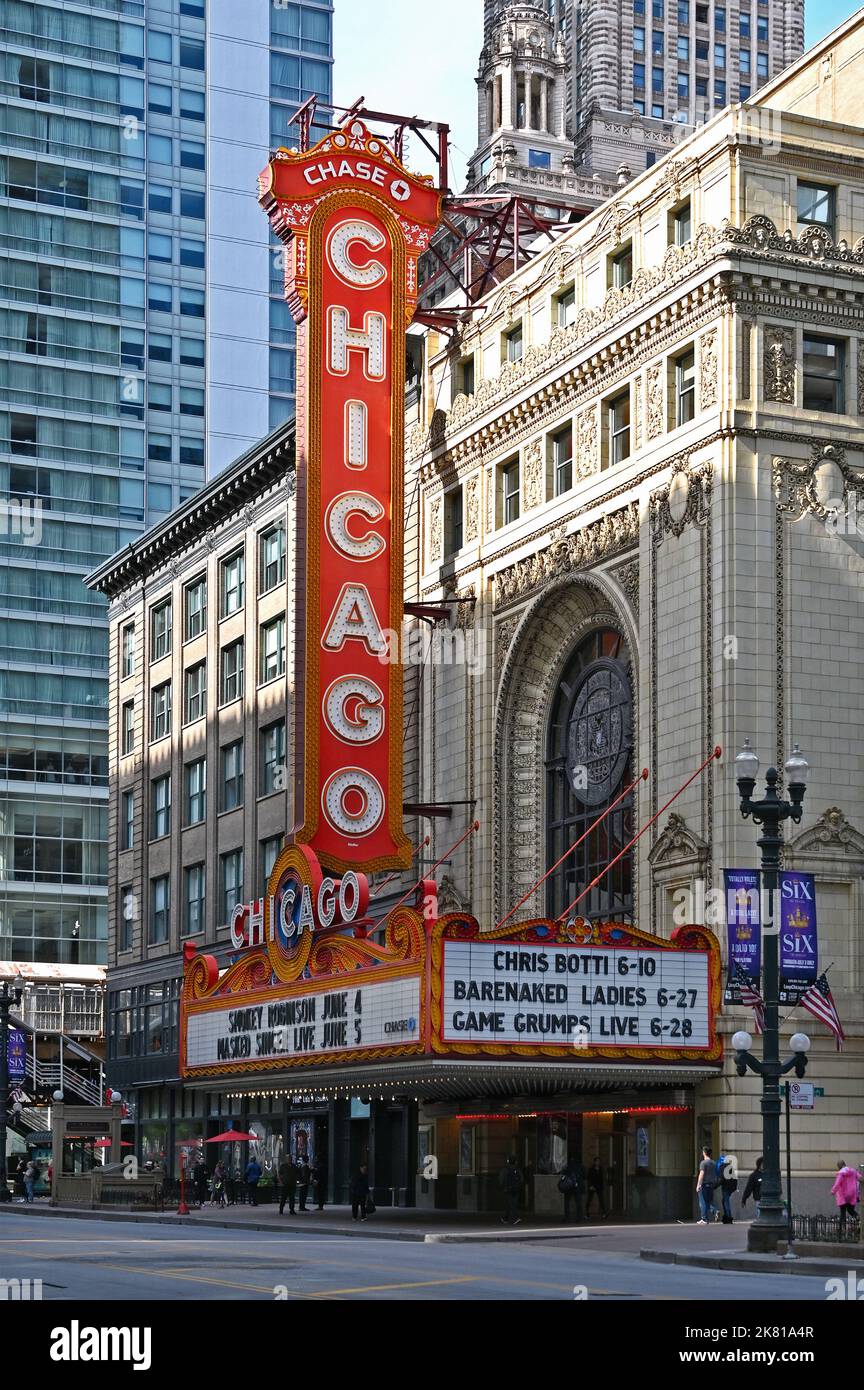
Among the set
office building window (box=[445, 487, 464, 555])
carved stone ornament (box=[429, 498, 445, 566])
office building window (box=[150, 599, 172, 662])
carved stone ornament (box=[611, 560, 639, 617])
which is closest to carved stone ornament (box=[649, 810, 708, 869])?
carved stone ornament (box=[611, 560, 639, 617])

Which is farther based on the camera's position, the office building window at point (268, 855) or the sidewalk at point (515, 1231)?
the office building window at point (268, 855)

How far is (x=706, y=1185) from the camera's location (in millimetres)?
42219

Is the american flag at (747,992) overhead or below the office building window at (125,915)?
below

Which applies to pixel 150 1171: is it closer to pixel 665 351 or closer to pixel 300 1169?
pixel 300 1169

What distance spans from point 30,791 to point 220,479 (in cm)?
4590

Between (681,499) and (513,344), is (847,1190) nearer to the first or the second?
(681,499)

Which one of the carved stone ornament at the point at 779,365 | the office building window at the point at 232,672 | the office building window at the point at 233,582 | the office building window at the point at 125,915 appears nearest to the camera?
the carved stone ornament at the point at 779,365

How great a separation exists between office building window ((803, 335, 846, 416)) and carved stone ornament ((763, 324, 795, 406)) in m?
0.63

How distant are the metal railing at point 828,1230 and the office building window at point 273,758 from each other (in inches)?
1393

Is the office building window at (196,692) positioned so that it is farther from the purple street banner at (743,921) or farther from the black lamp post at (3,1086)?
the purple street banner at (743,921)

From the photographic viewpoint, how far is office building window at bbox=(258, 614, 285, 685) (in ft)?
233

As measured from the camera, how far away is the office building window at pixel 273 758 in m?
70.6

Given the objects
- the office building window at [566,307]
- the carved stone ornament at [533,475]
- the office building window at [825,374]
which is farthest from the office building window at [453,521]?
the office building window at [825,374]

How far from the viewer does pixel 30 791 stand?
386 feet
